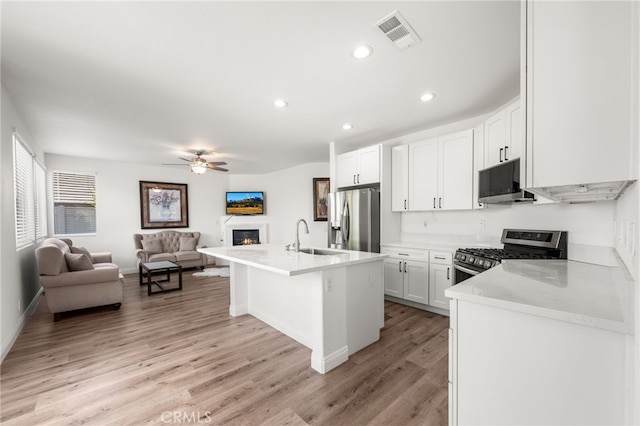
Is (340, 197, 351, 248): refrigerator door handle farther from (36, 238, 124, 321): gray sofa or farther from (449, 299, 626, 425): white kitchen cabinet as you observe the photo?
(36, 238, 124, 321): gray sofa

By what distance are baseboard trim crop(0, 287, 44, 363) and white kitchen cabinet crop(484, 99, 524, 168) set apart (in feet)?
16.6

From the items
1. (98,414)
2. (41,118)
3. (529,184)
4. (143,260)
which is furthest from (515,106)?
(143,260)

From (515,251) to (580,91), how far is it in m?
2.21

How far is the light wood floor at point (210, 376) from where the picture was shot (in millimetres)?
1726

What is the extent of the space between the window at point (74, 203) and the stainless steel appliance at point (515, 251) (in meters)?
7.15

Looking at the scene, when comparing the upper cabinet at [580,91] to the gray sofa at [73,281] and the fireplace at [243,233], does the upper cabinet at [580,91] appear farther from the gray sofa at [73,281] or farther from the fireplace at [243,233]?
the fireplace at [243,233]

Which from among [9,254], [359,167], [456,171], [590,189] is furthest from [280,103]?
[9,254]

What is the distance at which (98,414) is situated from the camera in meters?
1.73

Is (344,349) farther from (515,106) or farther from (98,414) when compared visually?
(515,106)

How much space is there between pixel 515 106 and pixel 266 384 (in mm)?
3283

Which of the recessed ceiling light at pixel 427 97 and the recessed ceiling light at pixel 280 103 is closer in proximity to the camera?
the recessed ceiling light at pixel 427 97

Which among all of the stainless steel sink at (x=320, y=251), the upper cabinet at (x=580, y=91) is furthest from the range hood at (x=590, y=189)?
the stainless steel sink at (x=320, y=251)

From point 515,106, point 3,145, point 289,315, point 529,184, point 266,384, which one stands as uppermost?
point 515,106

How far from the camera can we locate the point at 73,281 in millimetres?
3389
